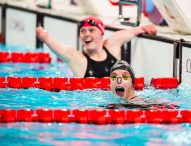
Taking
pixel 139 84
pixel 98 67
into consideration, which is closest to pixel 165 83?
pixel 139 84

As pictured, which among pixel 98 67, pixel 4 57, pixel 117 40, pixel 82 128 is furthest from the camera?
pixel 4 57

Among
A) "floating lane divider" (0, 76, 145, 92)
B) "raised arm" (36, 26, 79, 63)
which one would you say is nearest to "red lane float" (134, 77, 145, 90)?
"floating lane divider" (0, 76, 145, 92)

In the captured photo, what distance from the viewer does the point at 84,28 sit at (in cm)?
875

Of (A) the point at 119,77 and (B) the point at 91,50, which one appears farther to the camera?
(B) the point at 91,50

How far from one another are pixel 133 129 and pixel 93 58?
2.52 m

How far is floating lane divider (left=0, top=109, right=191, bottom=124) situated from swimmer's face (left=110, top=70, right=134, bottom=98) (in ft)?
1.55

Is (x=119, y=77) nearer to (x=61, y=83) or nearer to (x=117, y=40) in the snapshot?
(x=61, y=83)

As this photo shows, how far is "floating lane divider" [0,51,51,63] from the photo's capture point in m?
10.9

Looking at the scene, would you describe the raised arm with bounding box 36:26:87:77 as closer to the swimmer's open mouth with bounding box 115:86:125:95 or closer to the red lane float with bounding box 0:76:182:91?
the red lane float with bounding box 0:76:182:91

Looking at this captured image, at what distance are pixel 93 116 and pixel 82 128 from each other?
0.29m

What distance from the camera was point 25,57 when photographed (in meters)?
10.9

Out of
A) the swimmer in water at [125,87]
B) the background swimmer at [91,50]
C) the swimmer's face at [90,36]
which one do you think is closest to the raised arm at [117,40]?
the background swimmer at [91,50]

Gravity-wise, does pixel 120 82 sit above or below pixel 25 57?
below

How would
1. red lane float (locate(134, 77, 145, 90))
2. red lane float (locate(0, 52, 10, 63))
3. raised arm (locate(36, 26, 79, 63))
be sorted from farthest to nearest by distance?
red lane float (locate(0, 52, 10, 63)), raised arm (locate(36, 26, 79, 63)), red lane float (locate(134, 77, 145, 90))
